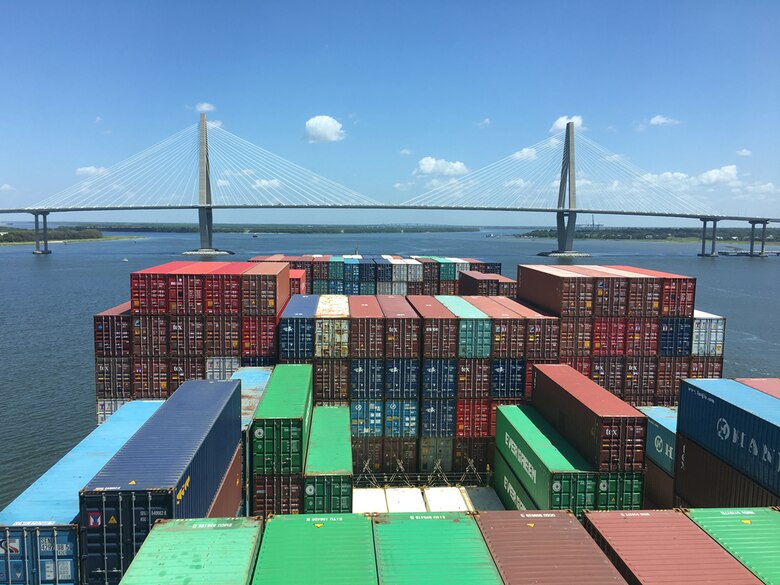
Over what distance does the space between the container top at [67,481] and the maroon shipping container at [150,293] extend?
30.1ft

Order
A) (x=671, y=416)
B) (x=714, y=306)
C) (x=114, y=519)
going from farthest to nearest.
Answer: (x=714, y=306)
(x=671, y=416)
(x=114, y=519)

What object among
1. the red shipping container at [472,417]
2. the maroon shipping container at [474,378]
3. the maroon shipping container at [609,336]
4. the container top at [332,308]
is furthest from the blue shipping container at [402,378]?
the maroon shipping container at [609,336]

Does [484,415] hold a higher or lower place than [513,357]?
lower

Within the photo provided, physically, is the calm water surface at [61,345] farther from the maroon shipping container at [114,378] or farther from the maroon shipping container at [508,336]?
the maroon shipping container at [508,336]

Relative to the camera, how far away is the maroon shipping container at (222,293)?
93.9 ft

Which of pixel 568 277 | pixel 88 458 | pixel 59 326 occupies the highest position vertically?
pixel 568 277

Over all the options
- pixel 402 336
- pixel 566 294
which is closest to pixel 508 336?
pixel 566 294

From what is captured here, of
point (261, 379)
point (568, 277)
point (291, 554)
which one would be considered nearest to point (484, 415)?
point (568, 277)

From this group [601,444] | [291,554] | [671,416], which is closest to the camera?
[291,554]

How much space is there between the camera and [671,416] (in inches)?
966

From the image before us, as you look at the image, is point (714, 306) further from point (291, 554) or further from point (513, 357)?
point (291, 554)

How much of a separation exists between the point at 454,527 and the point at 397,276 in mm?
39550

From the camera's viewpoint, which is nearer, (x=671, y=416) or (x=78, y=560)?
(x=78, y=560)

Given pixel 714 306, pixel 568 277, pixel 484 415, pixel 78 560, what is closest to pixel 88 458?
pixel 78 560
